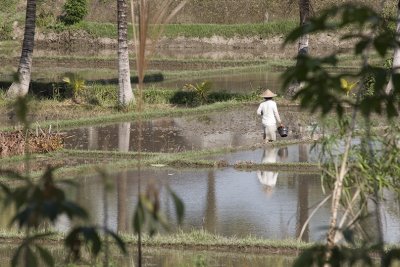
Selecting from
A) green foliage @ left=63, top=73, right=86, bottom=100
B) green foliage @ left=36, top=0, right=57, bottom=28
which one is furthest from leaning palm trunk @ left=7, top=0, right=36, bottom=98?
green foliage @ left=36, top=0, right=57, bottom=28

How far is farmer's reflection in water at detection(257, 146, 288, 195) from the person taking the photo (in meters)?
14.9

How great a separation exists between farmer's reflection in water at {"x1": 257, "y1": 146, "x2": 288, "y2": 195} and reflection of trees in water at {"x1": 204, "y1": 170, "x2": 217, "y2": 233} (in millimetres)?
707

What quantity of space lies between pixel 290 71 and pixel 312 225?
25.8 ft

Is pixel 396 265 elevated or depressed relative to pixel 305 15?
depressed

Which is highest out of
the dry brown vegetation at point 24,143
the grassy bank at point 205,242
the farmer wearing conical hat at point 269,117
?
the farmer wearing conical hat at point 269,117

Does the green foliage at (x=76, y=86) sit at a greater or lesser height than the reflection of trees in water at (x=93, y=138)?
greater

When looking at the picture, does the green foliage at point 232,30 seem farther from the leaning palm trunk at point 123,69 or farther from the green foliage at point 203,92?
the leaning palm trunk at point 123,69

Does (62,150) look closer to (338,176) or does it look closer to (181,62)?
(338,176)

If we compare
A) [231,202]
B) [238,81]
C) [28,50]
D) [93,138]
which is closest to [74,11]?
[238,81]

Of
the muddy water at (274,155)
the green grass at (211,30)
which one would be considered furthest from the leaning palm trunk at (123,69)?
the green grass at (211,30)

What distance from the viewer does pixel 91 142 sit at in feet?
61.7

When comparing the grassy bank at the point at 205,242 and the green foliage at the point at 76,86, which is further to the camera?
the green foliage at the point at 76,86

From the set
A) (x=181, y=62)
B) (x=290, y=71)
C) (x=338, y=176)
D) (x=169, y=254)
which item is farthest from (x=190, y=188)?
(x=181, y=62)

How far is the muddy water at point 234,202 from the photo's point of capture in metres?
12.2
